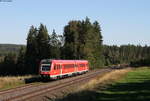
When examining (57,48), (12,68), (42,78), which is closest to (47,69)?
(42,78)

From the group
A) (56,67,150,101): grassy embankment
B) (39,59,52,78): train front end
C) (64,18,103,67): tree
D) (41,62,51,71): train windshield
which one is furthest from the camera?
(64,18,103,67): tree

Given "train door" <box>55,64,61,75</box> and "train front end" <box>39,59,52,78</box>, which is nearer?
"train front end" <box>39,59,52,78</box>

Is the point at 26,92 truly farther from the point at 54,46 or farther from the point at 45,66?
the point at 54,46

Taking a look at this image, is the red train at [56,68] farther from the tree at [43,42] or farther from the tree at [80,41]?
the tree at [80,41]

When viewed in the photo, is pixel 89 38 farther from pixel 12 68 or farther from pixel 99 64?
pixel 12 68

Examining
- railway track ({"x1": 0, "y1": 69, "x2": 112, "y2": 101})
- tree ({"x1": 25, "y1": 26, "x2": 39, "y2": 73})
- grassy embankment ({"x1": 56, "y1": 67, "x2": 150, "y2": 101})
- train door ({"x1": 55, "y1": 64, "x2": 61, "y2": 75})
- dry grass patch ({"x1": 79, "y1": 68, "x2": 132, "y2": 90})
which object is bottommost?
railway track ({"x1": 0, "y1": 69, "x2": 112, "y2": 101})

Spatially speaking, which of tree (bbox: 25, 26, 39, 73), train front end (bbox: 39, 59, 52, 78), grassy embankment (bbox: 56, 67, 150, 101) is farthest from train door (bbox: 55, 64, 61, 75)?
tree (bbox: 25, 26, 39, 73)

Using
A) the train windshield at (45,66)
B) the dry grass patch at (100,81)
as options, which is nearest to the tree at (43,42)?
the dry grass patch at (100,81)

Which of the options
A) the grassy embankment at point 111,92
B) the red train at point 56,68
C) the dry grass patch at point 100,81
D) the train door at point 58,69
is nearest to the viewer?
the grassy embankment at point 111,92

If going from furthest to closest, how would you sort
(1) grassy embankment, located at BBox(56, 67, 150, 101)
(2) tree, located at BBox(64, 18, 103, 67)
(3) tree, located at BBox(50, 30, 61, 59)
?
(2) tree, located at BBox(64, 18, 103, 67)
(3) tree, located at BBox(50, 30, 61, 59)
(1) grassy embankment, located at BBox(56, 67, 150, 101)

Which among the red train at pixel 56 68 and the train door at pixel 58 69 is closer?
the red train at pixel 56 68

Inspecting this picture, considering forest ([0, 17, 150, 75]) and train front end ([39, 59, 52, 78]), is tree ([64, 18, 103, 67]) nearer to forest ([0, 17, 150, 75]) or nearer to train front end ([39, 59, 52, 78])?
forest ([0, 17, 150, 75])

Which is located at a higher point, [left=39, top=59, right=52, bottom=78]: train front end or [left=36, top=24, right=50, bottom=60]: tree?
[left=36, top=24, right=50, bottom=60]: tree

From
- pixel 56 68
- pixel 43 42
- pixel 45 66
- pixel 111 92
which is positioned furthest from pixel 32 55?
pixel 111 92
